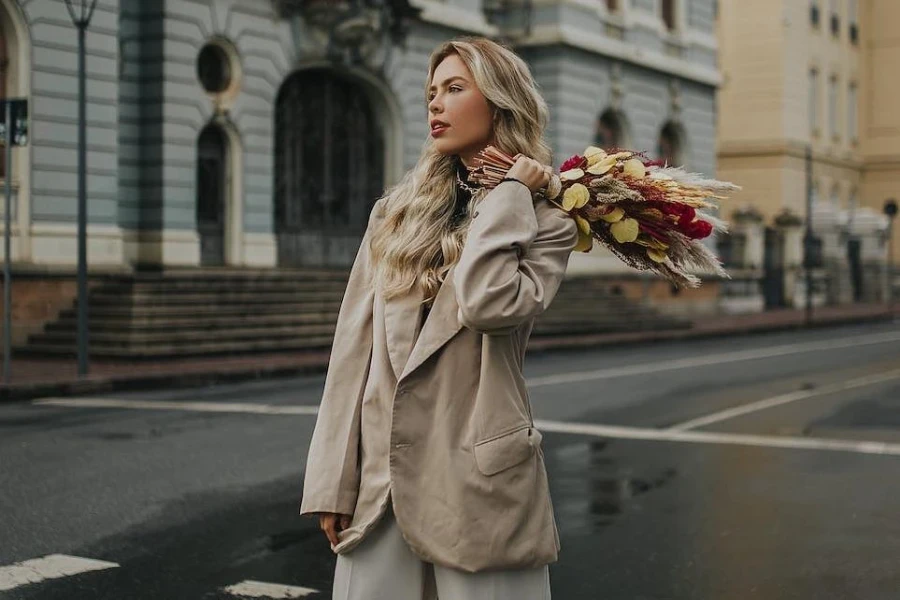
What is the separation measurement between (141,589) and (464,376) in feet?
10.6

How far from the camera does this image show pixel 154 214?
21766 millimetres

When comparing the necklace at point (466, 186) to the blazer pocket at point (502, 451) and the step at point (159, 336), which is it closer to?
the blazer pocket at point (502, 451)

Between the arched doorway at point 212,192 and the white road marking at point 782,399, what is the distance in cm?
1133

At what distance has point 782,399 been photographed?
45.4 feet

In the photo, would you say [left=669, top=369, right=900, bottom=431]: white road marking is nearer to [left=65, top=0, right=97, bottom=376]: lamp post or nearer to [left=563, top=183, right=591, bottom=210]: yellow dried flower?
[left=65, top=0, right=97, bottom=376]: lamp post

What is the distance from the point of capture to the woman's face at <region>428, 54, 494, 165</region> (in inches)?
119

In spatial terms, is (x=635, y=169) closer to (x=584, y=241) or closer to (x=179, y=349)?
(x=584, y=241)

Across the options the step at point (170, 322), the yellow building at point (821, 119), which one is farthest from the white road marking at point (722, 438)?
the yellow building at point (821, 119)

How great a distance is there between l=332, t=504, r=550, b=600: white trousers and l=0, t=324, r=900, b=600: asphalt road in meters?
2.67

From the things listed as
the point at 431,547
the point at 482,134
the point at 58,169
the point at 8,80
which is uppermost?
the point at 8,80

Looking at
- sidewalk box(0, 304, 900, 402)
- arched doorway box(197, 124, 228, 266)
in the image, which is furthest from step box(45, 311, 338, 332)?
arched doorway box(197, 124, 228, 266)

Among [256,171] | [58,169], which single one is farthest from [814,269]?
[58,169]

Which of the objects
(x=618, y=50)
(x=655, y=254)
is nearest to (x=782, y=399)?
(x=655, y=254)

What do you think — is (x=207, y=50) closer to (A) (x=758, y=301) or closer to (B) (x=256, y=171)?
(B) (x=256, y=171)
